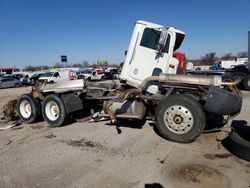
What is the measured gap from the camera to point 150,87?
6.52 meters

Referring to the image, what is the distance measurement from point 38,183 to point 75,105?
3.55 meters

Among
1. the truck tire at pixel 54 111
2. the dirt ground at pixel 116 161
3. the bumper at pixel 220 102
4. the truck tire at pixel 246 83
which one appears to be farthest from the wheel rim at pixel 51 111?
the truck tire at pixel 246 83

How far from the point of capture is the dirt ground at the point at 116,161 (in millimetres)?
3834

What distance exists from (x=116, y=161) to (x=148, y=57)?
3.12 metres

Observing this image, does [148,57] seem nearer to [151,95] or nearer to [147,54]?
[147,54]

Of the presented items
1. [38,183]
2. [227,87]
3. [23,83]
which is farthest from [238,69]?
[23,83]

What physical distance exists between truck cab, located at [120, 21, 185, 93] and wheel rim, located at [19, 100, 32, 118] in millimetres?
3599

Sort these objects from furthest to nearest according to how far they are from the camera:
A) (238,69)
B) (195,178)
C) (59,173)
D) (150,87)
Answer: (238,69) < (150,87) < (59,173) < (195,178)

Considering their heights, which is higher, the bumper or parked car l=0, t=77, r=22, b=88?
the bumper

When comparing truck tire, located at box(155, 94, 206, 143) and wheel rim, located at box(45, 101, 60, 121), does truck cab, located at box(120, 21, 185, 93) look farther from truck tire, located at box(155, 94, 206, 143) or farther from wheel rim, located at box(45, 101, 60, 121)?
wheel rim, located at box(45, 101, 60, 121)

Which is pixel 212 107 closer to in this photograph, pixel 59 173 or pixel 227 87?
pixel 227 87

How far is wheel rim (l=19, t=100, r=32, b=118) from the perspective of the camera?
8.20 m

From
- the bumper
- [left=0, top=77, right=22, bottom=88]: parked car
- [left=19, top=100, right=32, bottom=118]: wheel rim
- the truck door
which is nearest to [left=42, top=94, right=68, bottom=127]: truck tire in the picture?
[left=19, top=100, right=32, bottom=118]: wheel rim

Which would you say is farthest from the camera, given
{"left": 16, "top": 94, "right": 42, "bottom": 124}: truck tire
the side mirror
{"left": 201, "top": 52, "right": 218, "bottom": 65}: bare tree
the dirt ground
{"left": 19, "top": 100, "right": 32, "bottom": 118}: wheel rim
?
{"left": 201, "top": 52, "right": 218, "bottom": 65}: bare tree
